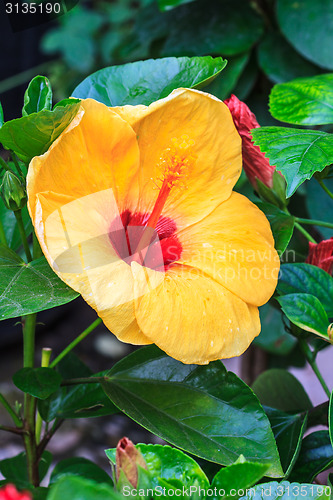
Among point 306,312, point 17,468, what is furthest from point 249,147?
point 17,468

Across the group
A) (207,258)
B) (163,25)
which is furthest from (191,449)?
(163,25)

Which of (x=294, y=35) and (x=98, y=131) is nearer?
(x=98, y=131)

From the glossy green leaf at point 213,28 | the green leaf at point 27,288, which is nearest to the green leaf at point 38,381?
the green leaf at point 27,288

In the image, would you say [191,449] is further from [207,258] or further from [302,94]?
[302,94]

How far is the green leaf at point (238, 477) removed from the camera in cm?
44

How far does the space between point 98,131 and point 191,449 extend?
365mm

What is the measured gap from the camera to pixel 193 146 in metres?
0.65

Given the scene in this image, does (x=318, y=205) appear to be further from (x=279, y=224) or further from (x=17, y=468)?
(x=17, y=468)

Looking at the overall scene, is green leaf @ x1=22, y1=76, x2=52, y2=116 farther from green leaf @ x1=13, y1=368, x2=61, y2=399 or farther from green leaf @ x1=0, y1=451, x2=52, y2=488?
green leaf @ x1=0, y1=451, x2=52, y2=488

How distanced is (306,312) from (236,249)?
129 millimetres

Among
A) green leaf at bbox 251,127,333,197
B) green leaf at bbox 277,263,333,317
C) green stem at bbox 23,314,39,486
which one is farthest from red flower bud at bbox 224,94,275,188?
green stem at bbox 23,314,39,486

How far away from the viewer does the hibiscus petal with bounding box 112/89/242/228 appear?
618 millimetres

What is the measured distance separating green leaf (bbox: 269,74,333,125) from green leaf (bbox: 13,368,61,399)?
1.53 ft

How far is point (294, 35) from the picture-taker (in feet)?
4.34
